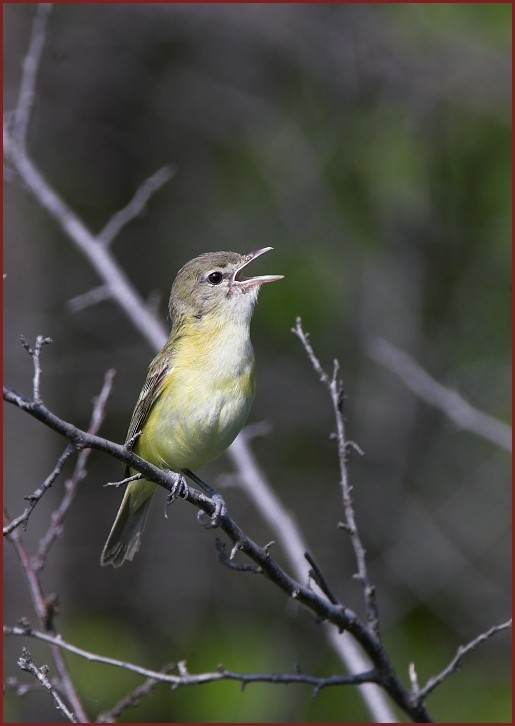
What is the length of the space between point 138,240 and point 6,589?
4000mm

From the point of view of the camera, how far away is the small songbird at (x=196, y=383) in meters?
4.65

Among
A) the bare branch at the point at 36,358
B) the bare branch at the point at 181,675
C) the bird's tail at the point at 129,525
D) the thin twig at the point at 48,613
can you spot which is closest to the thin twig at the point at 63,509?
the thin twig at the point at 48,613

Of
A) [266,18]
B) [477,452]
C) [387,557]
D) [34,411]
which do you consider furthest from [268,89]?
[34,411]

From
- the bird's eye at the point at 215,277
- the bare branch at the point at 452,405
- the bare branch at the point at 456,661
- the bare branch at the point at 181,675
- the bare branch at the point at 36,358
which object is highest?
the bird's eye at the point at 215,277

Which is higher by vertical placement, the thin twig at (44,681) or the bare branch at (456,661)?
the thin twig at (44,681)

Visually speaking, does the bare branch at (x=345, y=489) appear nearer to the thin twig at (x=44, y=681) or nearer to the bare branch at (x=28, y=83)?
the thin twig at (x=44, y=681)

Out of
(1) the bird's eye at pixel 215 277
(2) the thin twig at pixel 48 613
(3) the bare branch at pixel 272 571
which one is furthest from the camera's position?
(1) the bird's eye at pixel 215 277

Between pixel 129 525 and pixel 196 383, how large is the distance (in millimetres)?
915

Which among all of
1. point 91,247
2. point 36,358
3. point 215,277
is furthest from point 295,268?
point 36,358

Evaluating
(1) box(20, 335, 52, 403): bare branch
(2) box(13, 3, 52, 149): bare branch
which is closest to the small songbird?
(1) box(20, 335, 52, 403): bare branch

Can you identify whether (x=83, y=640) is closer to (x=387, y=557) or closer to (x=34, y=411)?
(x=387, y=557)

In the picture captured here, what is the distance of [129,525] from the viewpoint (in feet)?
16.9

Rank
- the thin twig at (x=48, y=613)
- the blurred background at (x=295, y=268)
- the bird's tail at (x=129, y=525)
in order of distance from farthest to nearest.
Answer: the blurred background at (x=295, y=268) → the bird's tail at (x=129, y=525) → the thin twig at (x=48, y=613)

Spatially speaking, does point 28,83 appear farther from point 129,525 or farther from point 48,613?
point 48,613
